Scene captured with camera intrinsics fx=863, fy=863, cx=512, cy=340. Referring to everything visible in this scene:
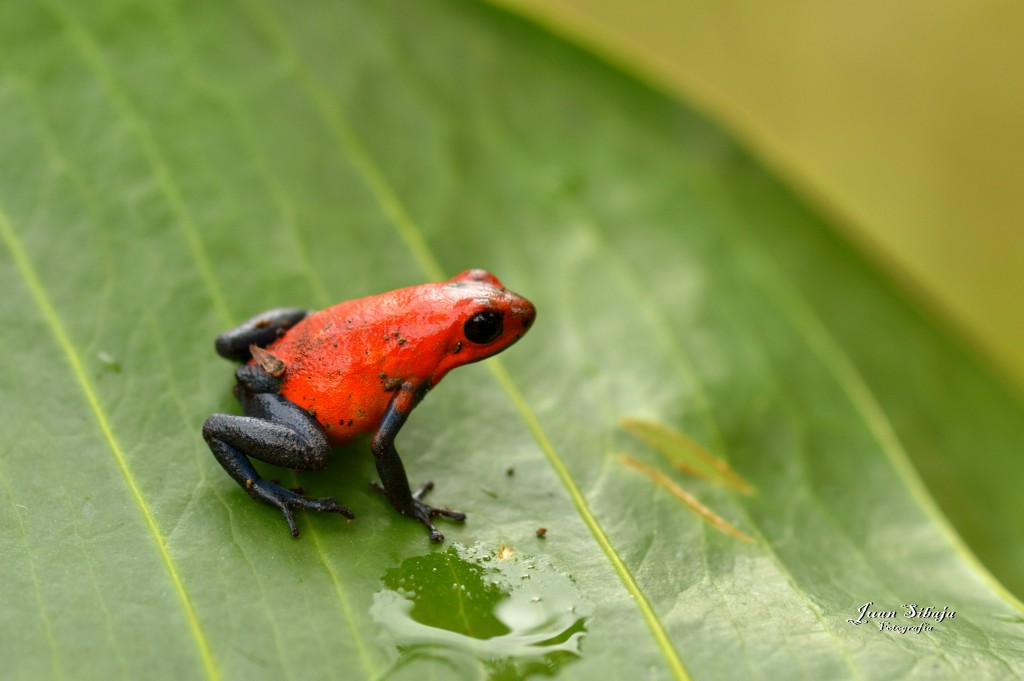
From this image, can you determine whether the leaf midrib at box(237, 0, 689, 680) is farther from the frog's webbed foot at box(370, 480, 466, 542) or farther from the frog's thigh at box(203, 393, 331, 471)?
the frog's thigh at box(203, 393, 331, 471)

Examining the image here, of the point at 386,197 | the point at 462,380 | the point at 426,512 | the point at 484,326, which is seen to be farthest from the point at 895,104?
the point at 426,512

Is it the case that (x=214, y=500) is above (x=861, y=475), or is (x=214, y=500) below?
below

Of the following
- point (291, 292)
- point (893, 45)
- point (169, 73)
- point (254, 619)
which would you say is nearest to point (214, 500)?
point (254, 619)

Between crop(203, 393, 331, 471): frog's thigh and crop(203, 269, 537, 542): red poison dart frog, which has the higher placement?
crop(203, 269, 537, 542): red poison dart frog

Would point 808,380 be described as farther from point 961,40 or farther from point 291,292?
point 961,40

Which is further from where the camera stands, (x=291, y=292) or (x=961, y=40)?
(x=961, y=40)
